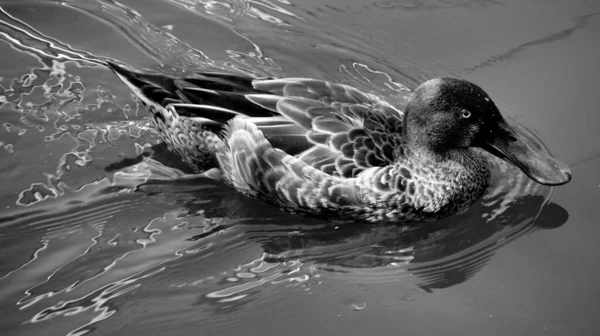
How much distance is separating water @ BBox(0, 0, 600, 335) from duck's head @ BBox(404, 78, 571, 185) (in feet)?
1.62

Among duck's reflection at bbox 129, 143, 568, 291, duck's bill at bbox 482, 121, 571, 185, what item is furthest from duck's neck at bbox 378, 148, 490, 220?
duck's bill at bbox 482, 121, 571, 185

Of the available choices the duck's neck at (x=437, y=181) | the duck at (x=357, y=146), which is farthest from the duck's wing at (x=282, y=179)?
the duck's neck at (x=437, y=181)

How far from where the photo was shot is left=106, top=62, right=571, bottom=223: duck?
5.49 meters

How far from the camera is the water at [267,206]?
4906 millimetres

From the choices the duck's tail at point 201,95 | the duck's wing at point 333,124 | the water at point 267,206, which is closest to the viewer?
the water at point 267,206

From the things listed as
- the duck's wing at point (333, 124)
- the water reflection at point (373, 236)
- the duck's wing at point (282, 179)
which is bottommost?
the water reflection at point (373, 236)

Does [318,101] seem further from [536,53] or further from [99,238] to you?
[536,53]

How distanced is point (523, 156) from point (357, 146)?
137 centimetres

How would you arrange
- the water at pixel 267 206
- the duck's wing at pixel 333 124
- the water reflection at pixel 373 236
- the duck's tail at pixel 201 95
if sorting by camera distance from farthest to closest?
1. the duck's tail at pixel 201 95
2. the duck's wing at pixel 333 124
3. the water reflection at pixel 373 236
4. the water at pixel 267 206

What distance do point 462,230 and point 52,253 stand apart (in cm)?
326

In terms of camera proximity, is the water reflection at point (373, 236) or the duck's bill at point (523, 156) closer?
the water reflection at point (373, 236)

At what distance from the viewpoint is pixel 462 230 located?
5723 mm

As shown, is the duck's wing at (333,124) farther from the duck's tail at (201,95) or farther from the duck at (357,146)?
the duck's tail at (201,95)

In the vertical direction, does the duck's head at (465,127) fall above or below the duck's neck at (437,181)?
above
